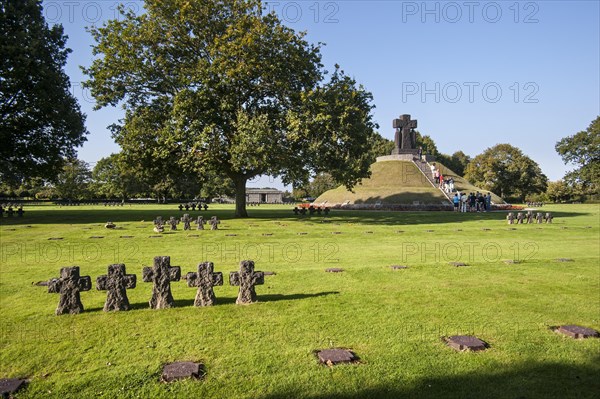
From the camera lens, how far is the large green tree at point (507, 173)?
89.7 metres

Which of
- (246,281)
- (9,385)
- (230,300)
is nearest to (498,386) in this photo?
(246,281)

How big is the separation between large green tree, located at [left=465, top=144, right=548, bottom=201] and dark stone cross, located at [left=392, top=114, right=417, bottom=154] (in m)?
27.8

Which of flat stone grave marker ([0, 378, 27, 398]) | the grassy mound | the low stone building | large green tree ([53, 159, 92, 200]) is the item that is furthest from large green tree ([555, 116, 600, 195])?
large green tree ([53, 159, 92, 200])

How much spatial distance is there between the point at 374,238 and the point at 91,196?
299 ft

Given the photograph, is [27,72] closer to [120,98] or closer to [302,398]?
[120,98]

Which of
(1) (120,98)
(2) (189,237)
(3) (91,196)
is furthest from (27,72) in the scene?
(3) (91,196)

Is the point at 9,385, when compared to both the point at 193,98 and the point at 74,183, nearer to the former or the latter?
the point at 193,98

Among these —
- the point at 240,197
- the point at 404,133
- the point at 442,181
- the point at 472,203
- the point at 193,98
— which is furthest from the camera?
the point at 404,133

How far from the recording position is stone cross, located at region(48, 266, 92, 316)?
21.0 ft

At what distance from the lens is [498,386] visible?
166 inches

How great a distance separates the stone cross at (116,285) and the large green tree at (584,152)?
8573 cm

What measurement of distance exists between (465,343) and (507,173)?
97.0 m

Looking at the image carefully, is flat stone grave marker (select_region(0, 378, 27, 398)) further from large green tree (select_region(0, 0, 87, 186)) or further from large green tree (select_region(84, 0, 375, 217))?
large green tree (select_region(0, 0, 87, 186))

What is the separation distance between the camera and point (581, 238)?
61.7 ft
